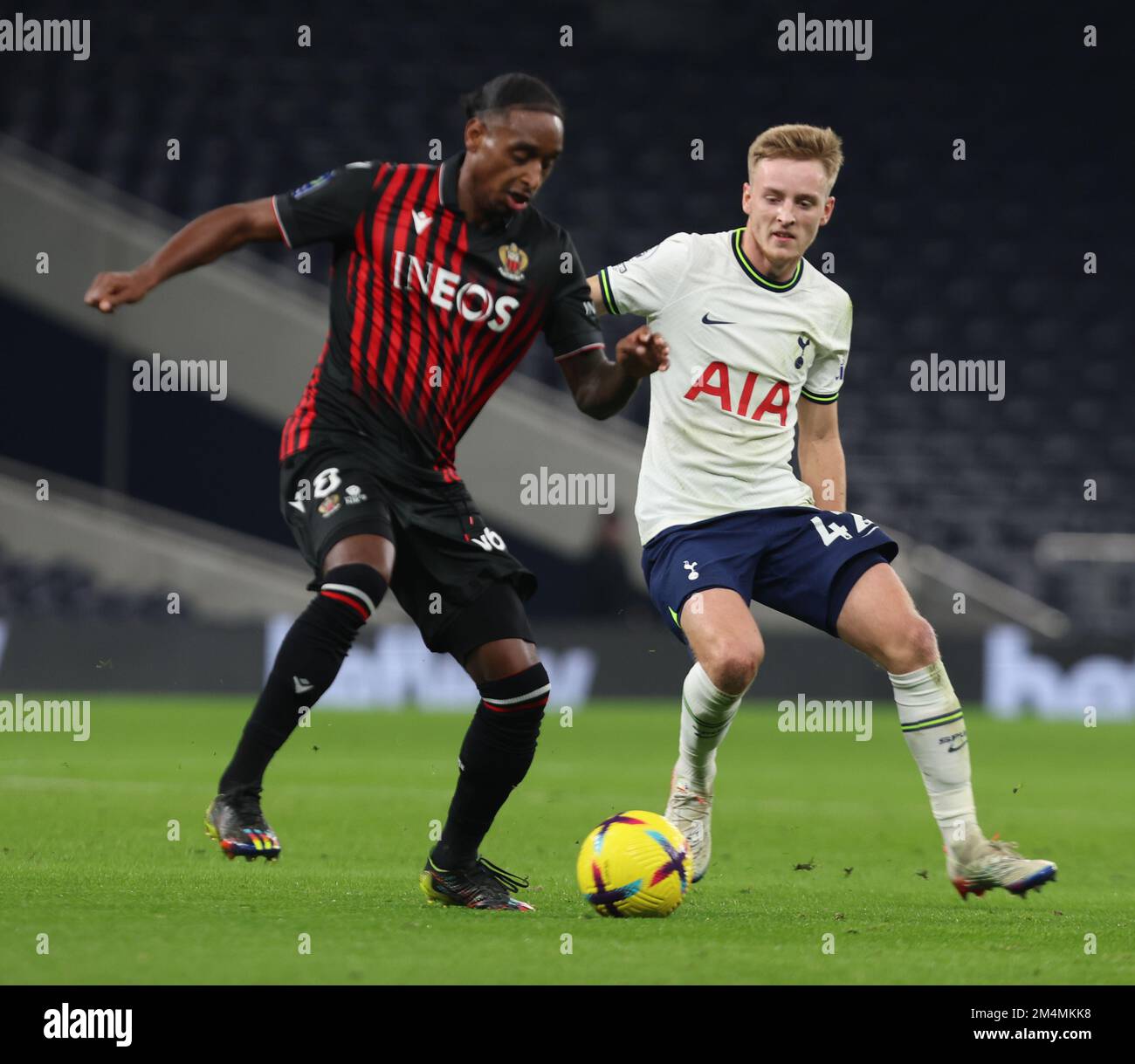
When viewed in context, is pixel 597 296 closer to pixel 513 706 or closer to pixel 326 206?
pixel 326 206

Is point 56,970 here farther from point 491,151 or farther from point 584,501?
point 584,501

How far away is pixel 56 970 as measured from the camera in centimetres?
353

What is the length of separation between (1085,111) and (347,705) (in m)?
11.4

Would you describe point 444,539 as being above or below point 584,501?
below

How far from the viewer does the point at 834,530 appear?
17.7 feet

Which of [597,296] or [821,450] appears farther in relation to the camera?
[821,450]

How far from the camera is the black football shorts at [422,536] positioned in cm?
487

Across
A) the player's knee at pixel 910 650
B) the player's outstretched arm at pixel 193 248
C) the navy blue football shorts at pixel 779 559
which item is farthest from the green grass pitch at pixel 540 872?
the player's outstretched arm at pixel 193 248

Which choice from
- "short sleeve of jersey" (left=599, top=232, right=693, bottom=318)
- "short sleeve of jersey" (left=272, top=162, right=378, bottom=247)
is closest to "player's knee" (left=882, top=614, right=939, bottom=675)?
"short sleeve of jersey" (left=599, top=232, right=693, bottom=318)

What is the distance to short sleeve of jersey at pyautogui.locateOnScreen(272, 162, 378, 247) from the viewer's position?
4922 millimetres

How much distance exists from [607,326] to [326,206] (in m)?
13.1

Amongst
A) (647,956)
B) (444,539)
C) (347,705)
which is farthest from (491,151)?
(347,705)

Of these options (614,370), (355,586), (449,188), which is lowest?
(355,586)

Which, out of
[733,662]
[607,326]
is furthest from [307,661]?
[607,326]
